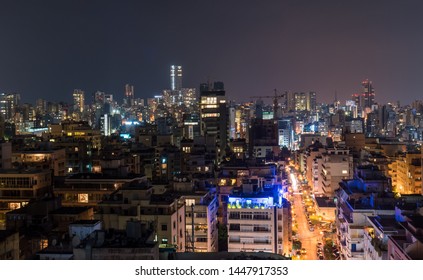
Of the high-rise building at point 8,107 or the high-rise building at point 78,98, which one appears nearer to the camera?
the high-rise building at point 78,98

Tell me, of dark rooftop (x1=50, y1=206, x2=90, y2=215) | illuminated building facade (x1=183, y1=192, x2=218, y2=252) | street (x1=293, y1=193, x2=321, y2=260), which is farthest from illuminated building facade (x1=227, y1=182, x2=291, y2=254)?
dark rooftop (x1=50, y1=206, x2=90, y2=215)

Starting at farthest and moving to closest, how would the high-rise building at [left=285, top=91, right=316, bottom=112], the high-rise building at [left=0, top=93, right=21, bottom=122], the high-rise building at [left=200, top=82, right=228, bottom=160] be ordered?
the high-rise building at [left=285, top=91, right=316, bottom=112], the high-rise building at [left=0, top=93, right=21, bottom=122], the high-rise building at [left=200, top=82, right=228, bottom=160]

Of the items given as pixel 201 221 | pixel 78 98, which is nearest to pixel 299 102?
pixel 78 98

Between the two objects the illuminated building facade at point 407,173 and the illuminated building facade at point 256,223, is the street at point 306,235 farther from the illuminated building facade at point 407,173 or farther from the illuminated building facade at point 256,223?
the illuminated building facade at point 407,173

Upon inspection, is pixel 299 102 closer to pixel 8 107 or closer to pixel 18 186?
pixel 8 107

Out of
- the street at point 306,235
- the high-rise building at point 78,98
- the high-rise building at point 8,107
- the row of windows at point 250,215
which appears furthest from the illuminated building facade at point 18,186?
the high-rise building at point 8,107

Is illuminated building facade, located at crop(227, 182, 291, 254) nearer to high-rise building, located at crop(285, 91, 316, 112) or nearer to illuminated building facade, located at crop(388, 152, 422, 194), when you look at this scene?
illuminated building facade, located at crop(388, 152, 422, 194)

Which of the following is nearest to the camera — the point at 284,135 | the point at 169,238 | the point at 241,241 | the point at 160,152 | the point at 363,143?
the point at 169,238
